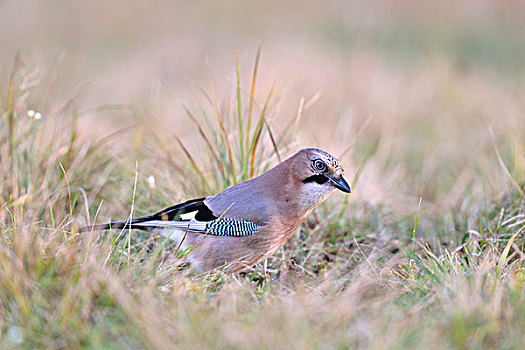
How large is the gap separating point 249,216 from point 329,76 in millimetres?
5041

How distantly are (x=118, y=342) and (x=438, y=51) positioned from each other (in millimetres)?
8059

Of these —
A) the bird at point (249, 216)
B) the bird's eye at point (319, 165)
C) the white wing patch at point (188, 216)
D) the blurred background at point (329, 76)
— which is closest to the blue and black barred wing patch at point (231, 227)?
the bird at point (249, 216)

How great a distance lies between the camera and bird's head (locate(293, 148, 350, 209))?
14.2 ft

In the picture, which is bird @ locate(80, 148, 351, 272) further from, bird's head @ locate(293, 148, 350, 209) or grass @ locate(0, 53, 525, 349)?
grass @ locate(0, 53, 525, 349)

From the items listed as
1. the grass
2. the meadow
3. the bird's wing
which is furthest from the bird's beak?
the bird's wing

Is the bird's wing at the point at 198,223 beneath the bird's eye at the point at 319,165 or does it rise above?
beneath

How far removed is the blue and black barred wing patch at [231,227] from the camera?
420 centimetres

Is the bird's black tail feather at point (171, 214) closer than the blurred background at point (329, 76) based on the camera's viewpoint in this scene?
Yes

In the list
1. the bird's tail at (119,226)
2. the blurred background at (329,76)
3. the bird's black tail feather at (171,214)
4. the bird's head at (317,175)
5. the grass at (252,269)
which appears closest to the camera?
the grass at (252,269)

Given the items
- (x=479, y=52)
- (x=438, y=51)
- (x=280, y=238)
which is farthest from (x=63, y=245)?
(x=479, y=52)

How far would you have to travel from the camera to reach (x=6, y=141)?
16.0ft

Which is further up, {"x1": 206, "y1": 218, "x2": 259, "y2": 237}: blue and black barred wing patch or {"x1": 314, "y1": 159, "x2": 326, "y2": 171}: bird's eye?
{"x1": 314, "y1": 159, "x2": 326, "y2": 171}: bird's eye

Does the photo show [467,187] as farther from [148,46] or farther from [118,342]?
[148,46]

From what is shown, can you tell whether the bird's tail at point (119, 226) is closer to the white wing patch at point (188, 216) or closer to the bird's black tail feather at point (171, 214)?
the bird's black tail feather at point (171, 214)
